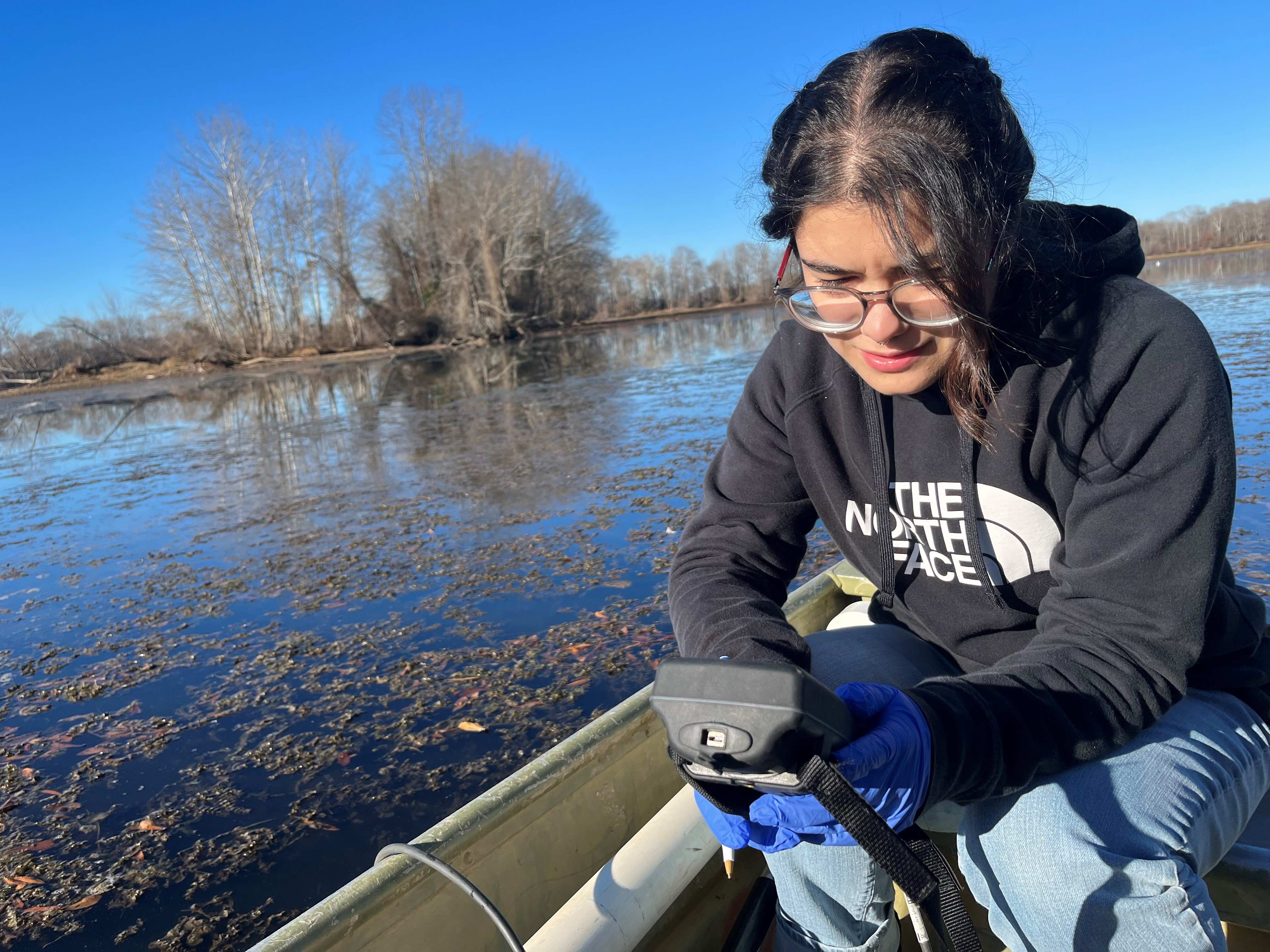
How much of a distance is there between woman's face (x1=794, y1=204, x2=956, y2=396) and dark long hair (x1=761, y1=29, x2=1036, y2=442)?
20 mm

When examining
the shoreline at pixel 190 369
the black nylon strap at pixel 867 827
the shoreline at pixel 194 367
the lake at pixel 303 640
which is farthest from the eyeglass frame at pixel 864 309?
the shoreline at pixel 194 367

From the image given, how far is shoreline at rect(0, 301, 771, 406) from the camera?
32.4 meters

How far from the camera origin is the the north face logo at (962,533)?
1420mm

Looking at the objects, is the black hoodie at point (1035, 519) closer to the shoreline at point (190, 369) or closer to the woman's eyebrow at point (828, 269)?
the woman's eyebrow at point (828, 269)

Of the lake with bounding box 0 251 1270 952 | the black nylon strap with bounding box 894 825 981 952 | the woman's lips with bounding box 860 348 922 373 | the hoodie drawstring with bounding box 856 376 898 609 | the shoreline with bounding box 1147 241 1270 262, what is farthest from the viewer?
the shoreline with bounding box 1147 241 1270 262

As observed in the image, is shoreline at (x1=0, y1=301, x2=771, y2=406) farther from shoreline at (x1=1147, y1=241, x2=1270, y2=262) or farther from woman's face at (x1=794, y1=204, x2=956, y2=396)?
shoreline at (x1=1147, y1=241, x2=1270, y2=262)

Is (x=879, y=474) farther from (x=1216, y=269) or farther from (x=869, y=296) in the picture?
(x=1216, y=269)

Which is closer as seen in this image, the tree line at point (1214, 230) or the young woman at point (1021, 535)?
the young woman at point (1021, 535)

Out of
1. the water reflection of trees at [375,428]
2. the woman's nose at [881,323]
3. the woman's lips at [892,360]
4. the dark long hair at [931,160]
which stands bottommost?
the water reflection of trees at [375,428]

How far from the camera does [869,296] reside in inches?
50.8

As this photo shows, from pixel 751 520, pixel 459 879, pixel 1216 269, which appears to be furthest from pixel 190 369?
pixel 1216 269

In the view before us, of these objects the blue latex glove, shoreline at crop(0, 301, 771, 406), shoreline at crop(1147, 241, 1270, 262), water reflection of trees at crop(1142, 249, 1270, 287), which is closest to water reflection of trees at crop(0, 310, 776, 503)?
the blue latex glove

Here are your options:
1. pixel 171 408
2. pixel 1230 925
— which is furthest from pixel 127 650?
pixel 171 408

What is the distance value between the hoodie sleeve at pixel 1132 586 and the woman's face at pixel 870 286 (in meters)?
0.26
